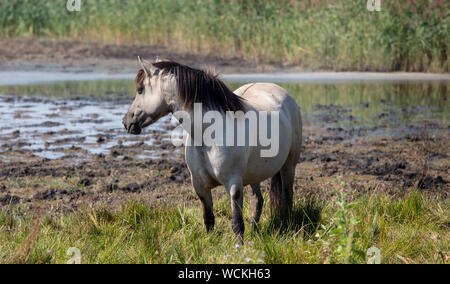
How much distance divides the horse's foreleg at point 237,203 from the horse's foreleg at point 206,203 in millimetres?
243

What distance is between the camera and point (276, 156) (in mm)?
5613

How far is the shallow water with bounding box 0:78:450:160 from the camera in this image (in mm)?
10414

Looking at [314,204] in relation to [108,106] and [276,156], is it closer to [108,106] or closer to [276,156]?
[276,156]

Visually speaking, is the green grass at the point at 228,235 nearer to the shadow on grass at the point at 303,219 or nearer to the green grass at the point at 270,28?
the shadow on grass at the point at 303,219

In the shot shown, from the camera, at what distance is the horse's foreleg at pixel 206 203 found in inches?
208

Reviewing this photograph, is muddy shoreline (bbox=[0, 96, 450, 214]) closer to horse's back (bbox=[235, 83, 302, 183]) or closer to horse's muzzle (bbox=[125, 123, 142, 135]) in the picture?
horse's back (bbox=[235, 83, 302, 183])

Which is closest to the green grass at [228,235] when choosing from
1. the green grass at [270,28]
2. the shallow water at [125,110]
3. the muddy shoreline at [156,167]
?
the muddy shoreline at [156,167]

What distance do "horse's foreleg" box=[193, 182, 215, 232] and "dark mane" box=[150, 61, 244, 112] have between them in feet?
2.18

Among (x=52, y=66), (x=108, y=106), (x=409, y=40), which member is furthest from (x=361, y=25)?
(x=52, y=66)

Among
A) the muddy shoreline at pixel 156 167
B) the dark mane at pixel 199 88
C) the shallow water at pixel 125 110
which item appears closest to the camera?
the dark mane at pixel 199 88

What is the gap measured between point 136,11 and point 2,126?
11995 millimetres

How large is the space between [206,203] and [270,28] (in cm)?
1543

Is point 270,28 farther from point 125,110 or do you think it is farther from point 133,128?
point 133,128
